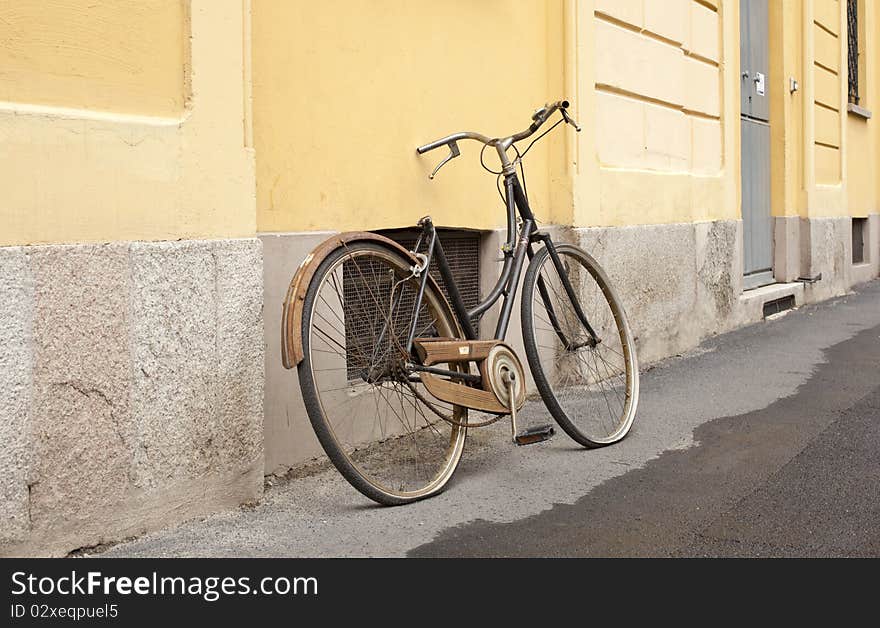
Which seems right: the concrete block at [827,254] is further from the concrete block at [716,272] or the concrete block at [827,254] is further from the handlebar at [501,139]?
the handlebar at [501,139]

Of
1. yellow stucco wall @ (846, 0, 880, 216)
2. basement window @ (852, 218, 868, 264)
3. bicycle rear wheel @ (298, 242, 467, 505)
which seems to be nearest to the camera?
bicycle rear wheel @ (298, 242, 467, 505)

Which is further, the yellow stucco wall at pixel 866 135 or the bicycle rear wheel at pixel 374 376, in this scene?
the yellow stucco wall at pixel 866 135

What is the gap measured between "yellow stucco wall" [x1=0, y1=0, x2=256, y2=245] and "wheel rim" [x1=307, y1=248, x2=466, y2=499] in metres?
0.52

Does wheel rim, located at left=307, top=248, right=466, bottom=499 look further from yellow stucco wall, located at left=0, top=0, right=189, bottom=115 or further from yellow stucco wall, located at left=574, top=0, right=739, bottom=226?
yellow stucco wall, located at left=574, top=0, right=739, bottom=226

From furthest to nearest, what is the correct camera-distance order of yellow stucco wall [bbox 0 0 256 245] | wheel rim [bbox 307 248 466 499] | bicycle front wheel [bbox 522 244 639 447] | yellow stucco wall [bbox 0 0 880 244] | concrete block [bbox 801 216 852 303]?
1. concrete block [bbox 801 216 852 303]
2. bicycle front wheel [bbox 522 244 639 447]
3. wheel rim [bbox 307 248 466 499]
4. yellow stucco wall [bbox 0 0 880 244]
5. yellow stucco wall [bbox 0 0 256 245]

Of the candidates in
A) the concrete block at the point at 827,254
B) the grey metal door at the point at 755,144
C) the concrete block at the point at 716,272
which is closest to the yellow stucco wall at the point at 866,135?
the concrete block at the point at 827,254

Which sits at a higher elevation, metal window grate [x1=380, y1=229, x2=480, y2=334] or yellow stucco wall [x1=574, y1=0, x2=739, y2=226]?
yellow stucco wall [x1=574, y1=0, x2=739, y2=226]

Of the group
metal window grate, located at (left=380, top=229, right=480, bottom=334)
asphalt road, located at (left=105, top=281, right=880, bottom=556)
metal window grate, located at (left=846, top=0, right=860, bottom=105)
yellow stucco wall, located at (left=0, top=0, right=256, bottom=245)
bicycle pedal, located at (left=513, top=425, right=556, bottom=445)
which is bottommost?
asphalt road, located at (left=105, top=281, right=880, bottom=556)

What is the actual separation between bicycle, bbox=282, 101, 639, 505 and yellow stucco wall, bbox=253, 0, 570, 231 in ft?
0.90

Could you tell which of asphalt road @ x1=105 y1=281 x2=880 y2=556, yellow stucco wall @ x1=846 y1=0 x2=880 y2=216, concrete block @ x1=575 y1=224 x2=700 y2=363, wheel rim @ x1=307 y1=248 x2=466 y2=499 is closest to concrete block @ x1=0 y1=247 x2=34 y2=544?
asphalt road @ x1=105 y1=281 x2=880 y2=556

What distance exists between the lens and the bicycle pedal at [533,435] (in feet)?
14.5

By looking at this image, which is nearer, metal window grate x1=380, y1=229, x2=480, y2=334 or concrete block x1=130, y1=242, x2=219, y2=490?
concrete block x1=130, y1=242, x2=219, y2=490

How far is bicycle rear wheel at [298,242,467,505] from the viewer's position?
3.89 metres

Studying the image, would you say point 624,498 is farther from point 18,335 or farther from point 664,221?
point 664,221
